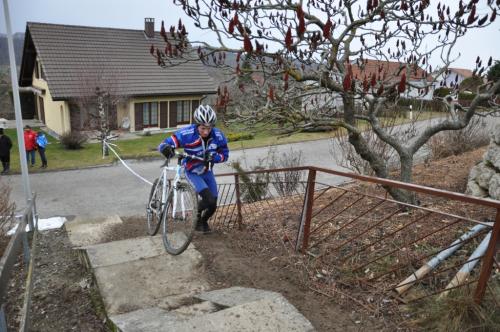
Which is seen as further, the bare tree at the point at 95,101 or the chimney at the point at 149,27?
the chimney at the point at 149,27

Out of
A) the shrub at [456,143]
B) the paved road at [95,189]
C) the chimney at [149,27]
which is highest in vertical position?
the chimney at [149,27]

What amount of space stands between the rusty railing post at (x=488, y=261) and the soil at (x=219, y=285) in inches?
26.3

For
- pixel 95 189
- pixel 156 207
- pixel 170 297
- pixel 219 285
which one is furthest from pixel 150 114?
pixel 170 297

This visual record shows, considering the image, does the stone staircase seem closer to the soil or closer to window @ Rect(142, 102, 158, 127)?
the soil

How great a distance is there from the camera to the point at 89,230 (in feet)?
22.2

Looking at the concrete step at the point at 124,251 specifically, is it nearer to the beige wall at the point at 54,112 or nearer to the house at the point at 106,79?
the house at the point at 106,79

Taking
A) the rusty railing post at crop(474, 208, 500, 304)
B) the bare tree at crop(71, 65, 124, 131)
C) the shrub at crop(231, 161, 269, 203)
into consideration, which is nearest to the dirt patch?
the rusty railing post at crop(474, 208, 500, 304)

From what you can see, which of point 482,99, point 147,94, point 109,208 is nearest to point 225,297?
point 482,99

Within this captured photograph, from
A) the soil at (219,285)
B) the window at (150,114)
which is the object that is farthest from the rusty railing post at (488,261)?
the window at (150,114)

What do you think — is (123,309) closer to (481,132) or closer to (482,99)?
(482,99)

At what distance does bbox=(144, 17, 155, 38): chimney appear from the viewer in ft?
92.9

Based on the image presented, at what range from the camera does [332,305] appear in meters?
3.50

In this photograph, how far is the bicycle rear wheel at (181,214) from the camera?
4.59 meters

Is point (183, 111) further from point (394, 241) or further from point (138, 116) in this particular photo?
point (394, 241)
